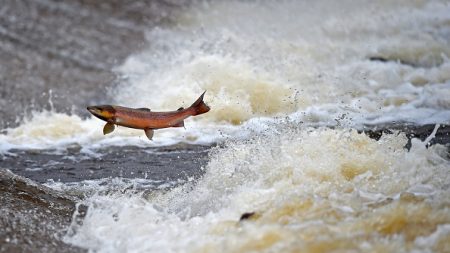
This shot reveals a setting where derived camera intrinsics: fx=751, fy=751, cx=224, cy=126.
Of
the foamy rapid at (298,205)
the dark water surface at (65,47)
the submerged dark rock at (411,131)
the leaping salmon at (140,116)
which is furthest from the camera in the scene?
the dark water surface at (65,47)

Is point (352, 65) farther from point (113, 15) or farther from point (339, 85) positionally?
point (113, 15)

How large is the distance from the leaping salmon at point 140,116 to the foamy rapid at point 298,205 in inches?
22.4

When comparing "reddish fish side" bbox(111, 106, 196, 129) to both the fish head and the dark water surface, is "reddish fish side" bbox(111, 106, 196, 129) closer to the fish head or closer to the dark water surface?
the fish head

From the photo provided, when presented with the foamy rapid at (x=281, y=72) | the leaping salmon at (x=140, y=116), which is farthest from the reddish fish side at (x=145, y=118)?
the foamy rapid at (x=281, y=72)

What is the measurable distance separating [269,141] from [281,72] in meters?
4.91

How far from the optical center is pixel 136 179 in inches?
257

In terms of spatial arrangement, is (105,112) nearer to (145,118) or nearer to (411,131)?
(145,118)

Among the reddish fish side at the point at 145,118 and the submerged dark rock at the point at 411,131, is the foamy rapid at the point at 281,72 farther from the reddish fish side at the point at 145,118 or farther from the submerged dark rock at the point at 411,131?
the reddish fish side at the point at 145,118

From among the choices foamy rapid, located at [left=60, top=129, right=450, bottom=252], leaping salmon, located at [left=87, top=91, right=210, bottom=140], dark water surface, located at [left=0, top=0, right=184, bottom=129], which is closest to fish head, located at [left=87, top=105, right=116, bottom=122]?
leaping salmon, located at [left=87, top=91, right=210, bottom=140]

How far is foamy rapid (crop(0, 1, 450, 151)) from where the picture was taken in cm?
866

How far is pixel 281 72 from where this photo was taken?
10.7 metres

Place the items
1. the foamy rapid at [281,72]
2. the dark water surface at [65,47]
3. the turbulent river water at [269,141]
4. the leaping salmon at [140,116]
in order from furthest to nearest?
the dark water surface at [65,47]
the foamy rapid at [281,72]
the leaping salmon at [140,116]
the turbulent river water at [269,141]

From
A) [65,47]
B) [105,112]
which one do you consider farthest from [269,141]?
[65,47]

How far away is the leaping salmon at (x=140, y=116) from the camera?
14.9ft
